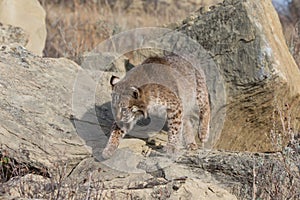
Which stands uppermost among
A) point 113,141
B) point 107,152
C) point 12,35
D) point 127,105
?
point 12,35

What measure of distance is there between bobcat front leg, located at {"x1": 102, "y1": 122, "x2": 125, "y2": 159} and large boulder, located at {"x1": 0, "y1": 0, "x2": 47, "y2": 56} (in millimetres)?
3923

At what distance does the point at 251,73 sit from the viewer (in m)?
7.77

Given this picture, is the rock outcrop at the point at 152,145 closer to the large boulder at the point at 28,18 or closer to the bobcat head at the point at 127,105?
the bobcat head at the point at 127,105

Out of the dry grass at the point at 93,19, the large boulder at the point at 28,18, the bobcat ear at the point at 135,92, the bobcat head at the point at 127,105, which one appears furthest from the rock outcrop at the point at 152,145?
the dry grass at the point at 93,19

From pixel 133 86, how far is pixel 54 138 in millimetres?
1029

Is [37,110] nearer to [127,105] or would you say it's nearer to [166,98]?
[127,105]

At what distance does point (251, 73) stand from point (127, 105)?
5.73 feet

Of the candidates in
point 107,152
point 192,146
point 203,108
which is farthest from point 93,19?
point 107,152

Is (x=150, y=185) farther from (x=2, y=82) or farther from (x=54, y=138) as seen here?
(x=2, y=82)

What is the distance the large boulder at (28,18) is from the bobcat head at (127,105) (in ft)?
12.9

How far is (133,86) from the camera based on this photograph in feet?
23.1

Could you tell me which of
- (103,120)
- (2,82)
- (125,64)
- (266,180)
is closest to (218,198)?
(266,180)

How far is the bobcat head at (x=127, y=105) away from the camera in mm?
6891

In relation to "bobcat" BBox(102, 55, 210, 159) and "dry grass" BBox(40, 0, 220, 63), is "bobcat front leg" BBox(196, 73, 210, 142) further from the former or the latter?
"dry grass" BBox(40, 0, 220, 63)
